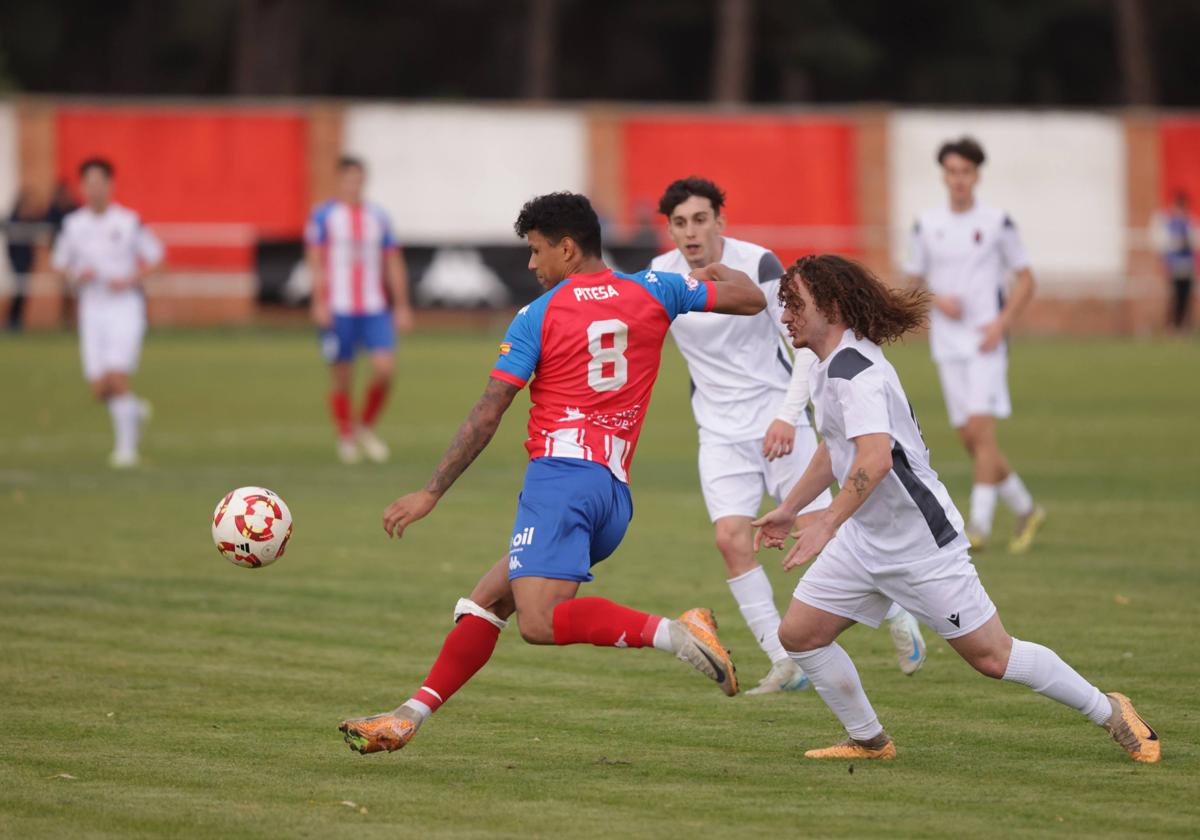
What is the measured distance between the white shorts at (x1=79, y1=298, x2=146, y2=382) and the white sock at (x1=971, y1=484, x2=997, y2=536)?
320 inches

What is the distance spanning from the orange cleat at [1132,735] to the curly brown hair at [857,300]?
1.54m

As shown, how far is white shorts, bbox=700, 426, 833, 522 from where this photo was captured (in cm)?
867

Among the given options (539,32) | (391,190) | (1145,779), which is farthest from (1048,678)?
(539,32)

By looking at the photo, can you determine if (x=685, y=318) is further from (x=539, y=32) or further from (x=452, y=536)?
(x=539, y=32)

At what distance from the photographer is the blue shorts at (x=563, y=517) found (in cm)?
685

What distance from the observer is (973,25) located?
2179 inches

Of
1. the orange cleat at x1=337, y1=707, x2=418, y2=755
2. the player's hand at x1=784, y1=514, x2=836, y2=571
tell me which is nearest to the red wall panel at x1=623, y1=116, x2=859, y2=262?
the orange cleat at x1=337, y1=707, x2=418, y2=755

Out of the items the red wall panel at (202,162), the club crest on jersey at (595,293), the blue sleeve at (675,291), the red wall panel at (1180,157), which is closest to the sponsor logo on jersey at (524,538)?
the club crest on jersey at (595,293)

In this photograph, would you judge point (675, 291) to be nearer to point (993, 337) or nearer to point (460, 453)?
point (460, 453)

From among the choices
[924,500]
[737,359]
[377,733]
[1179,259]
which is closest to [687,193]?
[737,359]

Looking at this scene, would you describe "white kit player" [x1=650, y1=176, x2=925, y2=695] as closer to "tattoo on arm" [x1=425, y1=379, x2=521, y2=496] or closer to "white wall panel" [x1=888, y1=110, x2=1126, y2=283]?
"tattoo on arm" [x1=425, y1=379, x2=521, y2=496]

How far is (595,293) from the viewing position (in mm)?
7035

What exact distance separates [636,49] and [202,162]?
2016 centimetres

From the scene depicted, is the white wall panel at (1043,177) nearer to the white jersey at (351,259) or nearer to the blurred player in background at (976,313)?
the white jersey at (351,259)
